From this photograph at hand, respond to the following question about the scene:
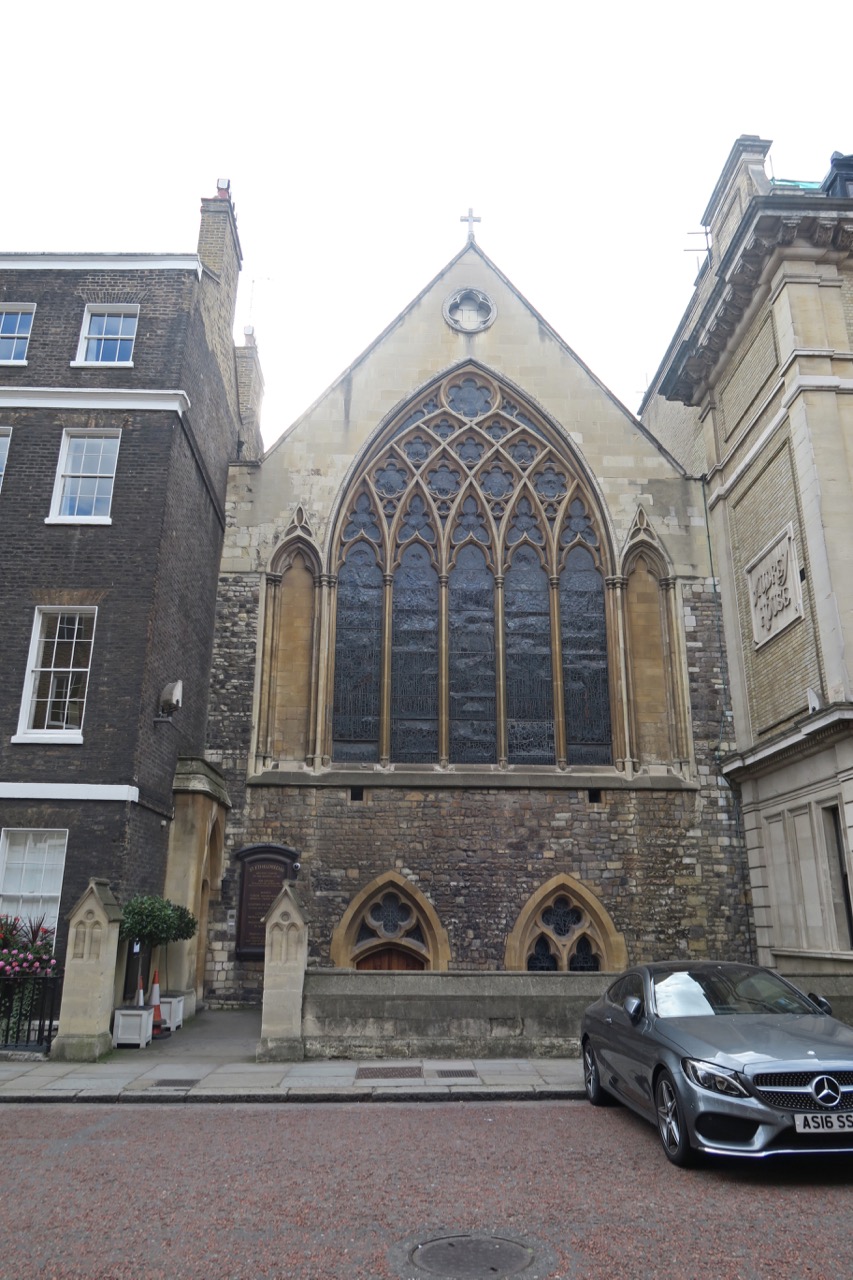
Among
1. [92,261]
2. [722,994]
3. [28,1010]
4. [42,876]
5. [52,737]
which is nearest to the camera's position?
[722,994]

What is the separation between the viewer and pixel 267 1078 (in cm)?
1002

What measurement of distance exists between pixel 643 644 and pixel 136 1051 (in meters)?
11.7

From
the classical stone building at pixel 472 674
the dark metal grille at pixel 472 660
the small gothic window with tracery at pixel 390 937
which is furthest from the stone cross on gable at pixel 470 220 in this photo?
the small gothic window with tracery at pixel 390 937

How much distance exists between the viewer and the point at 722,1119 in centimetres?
624

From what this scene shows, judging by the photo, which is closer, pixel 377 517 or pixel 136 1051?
pixel 136 1051

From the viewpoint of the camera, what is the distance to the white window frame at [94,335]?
1614cm

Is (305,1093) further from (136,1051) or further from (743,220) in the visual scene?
(743,220)

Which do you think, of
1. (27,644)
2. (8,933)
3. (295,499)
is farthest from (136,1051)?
(295,499)

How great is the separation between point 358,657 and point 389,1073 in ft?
30.8

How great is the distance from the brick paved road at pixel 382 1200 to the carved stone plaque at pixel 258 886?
26.6 ft

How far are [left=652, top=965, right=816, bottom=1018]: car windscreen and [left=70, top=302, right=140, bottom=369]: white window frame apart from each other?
1329 cm

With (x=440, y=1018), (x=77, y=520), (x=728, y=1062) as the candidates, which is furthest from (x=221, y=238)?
(x=728, y=1062)

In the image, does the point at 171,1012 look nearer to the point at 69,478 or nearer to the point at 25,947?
the point at 25,947

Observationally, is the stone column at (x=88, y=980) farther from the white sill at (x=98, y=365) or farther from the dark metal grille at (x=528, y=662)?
the white sill at (x=98, y=365)
